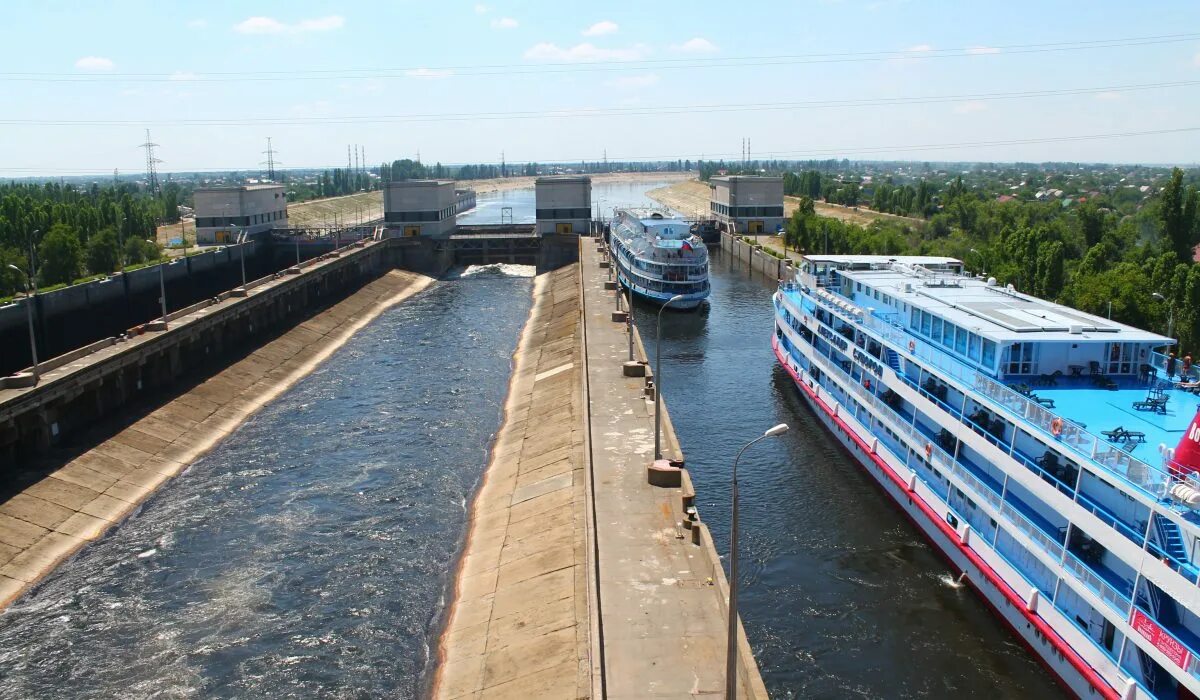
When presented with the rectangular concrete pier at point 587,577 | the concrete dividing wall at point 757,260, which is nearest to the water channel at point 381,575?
the rectangular concrete pier at point 587,577

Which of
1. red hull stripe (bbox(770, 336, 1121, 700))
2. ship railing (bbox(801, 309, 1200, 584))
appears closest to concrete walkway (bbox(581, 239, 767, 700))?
red hull stripe (bbox(770, 336, 1121, 700))

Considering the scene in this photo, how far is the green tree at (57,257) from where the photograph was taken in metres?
96.6

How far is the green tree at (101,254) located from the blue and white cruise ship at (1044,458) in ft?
296

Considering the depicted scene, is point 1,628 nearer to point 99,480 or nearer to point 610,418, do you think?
point 99,480

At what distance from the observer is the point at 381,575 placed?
126ft

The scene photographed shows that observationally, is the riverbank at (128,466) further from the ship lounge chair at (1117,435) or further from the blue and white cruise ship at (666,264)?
the ship lounge chair at (1117,435)

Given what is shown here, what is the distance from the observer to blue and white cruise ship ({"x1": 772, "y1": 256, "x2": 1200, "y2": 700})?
26031 mm

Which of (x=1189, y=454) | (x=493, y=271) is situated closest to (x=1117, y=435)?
(x=1189, y=454)

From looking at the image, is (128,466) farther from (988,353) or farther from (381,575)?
(988,353)

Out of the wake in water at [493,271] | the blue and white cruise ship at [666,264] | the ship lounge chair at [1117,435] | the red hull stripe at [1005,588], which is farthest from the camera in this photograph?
the wake in water at [493,271]

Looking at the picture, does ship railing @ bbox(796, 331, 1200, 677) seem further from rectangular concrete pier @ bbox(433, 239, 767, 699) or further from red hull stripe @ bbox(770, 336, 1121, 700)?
rectangular concrete pier @ bbox(433, 239, 767, 699)

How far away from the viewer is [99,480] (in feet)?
152

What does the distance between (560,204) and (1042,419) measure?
116 meters

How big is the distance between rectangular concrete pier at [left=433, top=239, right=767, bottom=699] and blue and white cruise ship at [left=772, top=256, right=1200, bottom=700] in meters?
10.9
